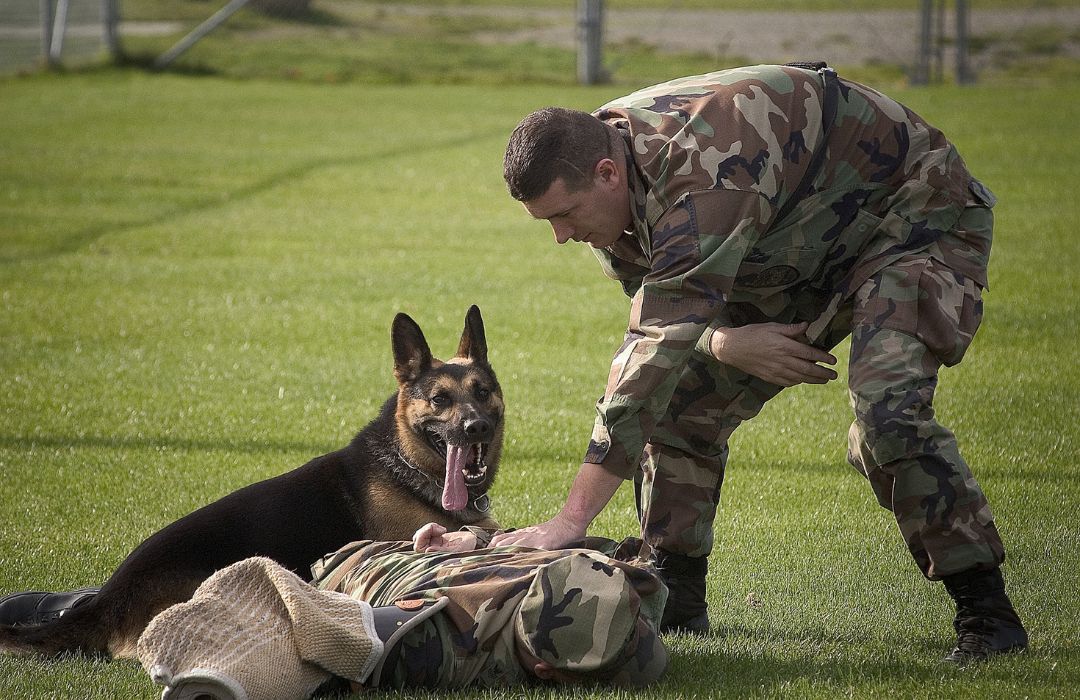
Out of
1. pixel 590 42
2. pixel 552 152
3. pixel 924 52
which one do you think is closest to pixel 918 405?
pixel 552 152

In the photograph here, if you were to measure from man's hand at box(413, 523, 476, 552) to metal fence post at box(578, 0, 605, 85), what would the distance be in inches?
794

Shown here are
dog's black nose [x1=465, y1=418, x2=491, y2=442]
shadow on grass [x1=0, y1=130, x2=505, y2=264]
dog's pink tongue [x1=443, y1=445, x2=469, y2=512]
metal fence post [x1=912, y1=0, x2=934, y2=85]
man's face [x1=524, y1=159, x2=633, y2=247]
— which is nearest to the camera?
man's face [x1=524, y1=159, x2=633, y2=247]

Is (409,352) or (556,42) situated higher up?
(409,352)

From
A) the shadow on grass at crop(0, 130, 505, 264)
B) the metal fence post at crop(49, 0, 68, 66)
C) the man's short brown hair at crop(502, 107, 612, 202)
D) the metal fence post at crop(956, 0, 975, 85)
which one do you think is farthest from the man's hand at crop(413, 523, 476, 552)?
the metal fence post at crop(49, 0, 68, 66)

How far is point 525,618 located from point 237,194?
14.2m

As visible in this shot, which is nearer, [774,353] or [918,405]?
[918,405]

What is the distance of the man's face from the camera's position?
387 cm

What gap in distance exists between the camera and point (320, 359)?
963 cm

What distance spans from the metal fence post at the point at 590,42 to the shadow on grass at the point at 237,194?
3.88m

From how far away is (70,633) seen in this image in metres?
4.32

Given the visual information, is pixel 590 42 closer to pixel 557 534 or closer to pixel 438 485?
pixel 438 485

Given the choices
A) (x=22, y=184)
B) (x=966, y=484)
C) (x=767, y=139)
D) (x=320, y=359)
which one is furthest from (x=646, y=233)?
(x=22, y=184)

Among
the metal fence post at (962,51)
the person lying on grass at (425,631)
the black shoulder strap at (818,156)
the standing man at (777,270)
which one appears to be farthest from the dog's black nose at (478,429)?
the metal fence post at (962,51)

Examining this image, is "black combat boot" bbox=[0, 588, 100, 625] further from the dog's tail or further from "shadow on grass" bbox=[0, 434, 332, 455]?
"shadow on grass" bbox=[0, 434, 332, 455]
